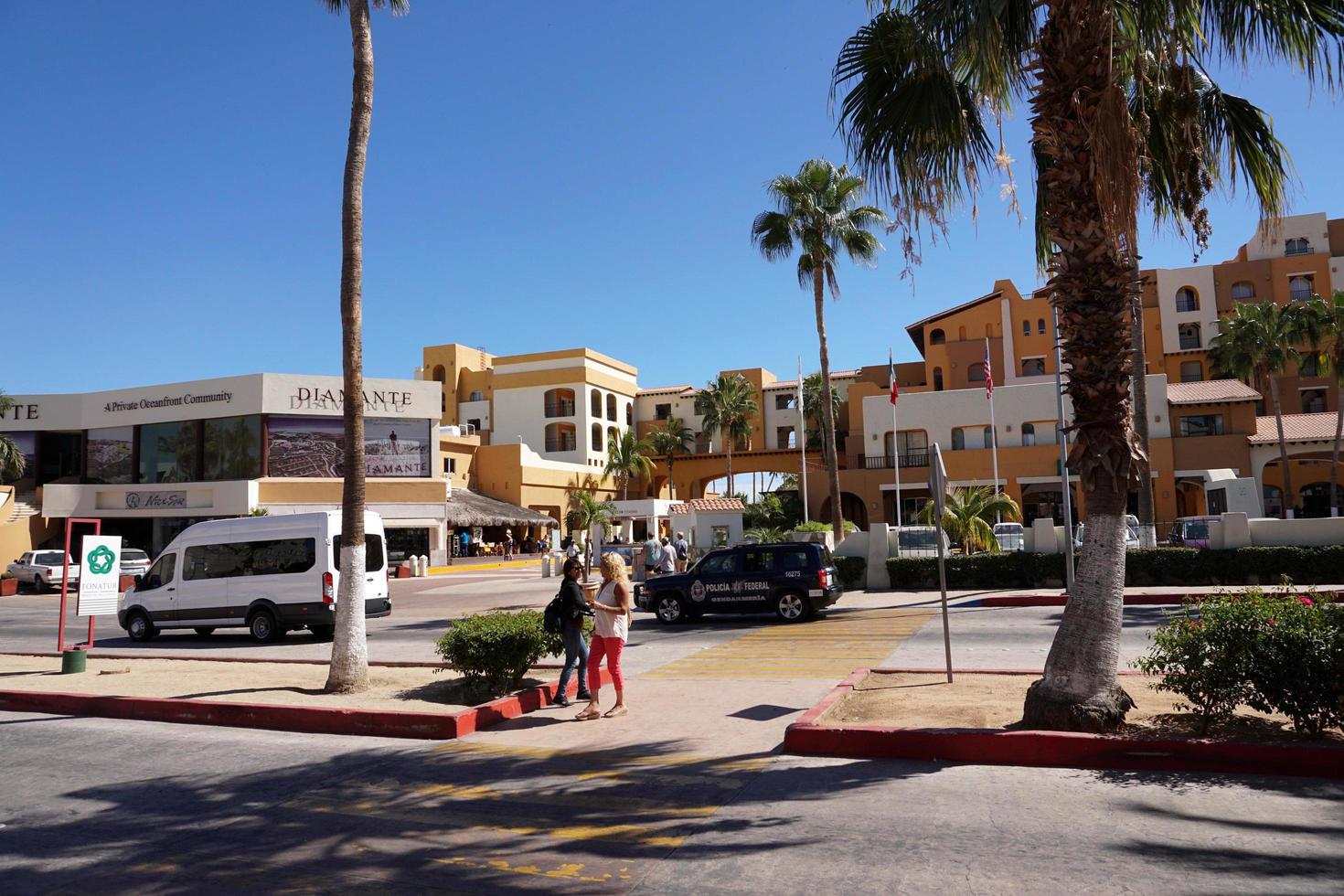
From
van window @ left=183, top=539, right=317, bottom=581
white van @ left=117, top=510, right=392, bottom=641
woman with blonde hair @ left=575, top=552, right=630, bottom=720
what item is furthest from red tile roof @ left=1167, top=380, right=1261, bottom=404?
woman with blonde hair @ left=575, top=552, right=630, bottom=720

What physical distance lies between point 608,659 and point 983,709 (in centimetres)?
359

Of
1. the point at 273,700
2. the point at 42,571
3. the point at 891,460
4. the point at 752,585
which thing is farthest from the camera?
the point at 891,460

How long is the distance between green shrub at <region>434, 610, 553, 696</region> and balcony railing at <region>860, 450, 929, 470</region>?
1635 inches

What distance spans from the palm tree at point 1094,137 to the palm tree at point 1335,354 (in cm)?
4078

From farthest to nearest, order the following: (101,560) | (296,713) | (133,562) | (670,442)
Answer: (670,442) → (133,562) → (101,560) → (296,713)

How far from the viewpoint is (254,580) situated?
18.2m

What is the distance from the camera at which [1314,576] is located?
19.4 m

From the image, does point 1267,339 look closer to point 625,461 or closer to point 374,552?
point 625,461

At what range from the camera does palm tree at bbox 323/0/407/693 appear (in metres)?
10.7

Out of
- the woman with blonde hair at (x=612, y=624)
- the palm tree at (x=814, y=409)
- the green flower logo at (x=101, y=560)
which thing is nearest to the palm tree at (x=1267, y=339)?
the palm tree at (x=814, y=409)

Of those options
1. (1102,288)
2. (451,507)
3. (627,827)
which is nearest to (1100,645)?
(1102,288)

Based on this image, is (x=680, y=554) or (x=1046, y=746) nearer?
(x=1046, y=746)

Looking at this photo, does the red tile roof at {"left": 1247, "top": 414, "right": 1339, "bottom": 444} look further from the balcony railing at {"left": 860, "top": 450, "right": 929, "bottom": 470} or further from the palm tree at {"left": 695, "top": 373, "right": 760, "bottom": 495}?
the palm tree at {"left": 695, "top": 373, "right": 760, "bottom": 495}

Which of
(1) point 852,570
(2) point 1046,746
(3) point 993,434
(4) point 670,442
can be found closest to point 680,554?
(1) point 852,570
